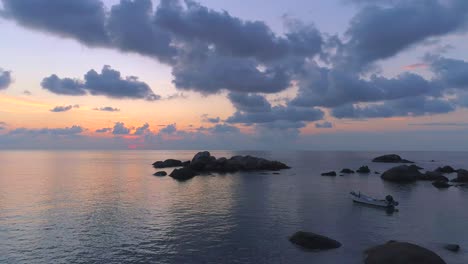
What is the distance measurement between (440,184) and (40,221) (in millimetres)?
76699

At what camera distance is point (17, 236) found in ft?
106

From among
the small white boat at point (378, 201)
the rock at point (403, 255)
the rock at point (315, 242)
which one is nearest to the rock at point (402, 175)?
the small white boat at point (378, 201)

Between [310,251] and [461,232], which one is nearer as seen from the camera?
[310,251]

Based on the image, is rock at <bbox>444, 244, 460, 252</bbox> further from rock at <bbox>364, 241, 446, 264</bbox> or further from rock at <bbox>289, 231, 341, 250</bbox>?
rock at <bbox>289, 231, 341, 250</bbox>

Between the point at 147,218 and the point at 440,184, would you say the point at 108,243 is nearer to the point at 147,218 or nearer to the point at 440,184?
the point at 147,218

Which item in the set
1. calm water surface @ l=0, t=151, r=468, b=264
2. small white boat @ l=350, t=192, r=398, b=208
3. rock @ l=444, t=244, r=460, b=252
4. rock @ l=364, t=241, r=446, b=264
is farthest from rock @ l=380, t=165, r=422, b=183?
rock @ l=364, t=241, r=446, b=264

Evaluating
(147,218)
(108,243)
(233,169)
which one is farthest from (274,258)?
(233,169)

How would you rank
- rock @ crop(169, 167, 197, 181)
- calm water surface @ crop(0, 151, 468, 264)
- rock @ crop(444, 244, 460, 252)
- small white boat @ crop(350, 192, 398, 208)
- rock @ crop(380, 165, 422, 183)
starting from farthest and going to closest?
rock @ crop(169, 167, 197, 181) → rock @ crop(380, 165, 422, 183) → small white boat @ crop(350, 192, 398, 208) → rock @ crop(444, 244, 460, 252) → calm water surface @ crop(0, 151, 468, 264)

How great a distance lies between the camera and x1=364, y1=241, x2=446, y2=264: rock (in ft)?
71.2

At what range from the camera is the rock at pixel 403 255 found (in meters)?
21.7

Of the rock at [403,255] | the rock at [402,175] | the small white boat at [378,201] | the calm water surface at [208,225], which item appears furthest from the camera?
the rock at [402,175]

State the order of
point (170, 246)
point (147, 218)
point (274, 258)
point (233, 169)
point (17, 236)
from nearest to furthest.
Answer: point (274, 258)
point (170, 246)
point (17, 236)
point (147, 218)
point (233, 169)

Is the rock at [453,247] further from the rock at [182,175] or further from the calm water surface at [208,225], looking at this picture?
the rock at [182,175]

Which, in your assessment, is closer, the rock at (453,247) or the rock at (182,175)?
the rock at (453,247)
